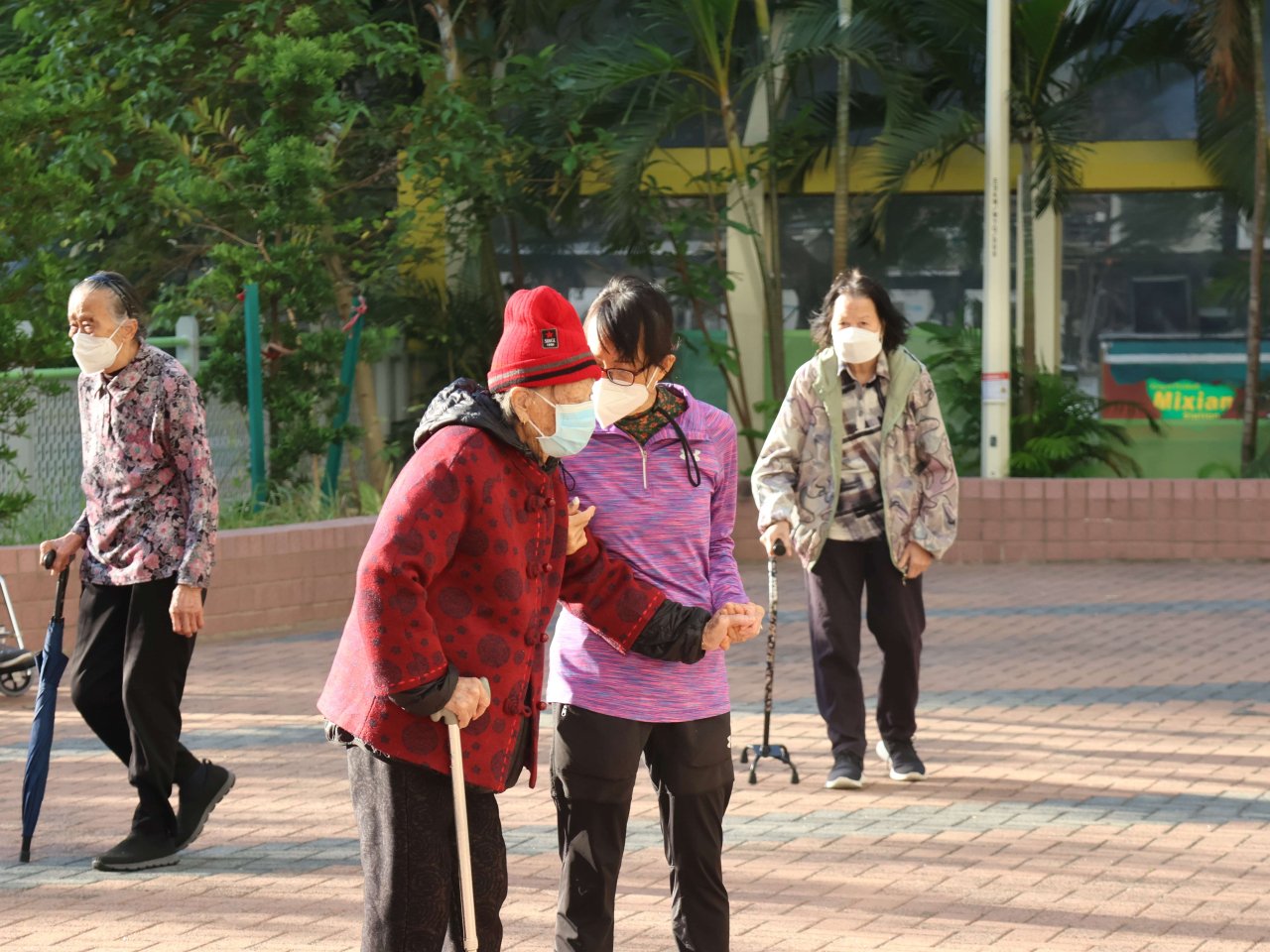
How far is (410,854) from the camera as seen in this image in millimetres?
3705

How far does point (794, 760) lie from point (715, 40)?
28.6 feet

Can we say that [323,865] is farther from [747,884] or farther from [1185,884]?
[1185,884]

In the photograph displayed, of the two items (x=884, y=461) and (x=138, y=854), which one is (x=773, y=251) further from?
(x=138, y=854)

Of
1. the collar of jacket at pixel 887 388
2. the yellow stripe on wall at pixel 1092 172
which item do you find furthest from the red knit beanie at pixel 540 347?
the yellow stripe on wall at pixel 1092 172

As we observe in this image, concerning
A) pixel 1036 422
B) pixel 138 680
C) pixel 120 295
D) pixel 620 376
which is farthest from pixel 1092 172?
pixel 620 376

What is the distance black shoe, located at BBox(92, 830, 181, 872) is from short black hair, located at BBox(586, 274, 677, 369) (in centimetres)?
269

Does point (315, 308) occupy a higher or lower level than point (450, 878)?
higher

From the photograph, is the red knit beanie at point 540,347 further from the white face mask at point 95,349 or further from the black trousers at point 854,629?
the black trousers at point 854,629

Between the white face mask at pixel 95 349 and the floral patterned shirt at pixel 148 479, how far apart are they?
0.21 ft

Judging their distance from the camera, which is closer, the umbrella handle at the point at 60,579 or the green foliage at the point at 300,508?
the umbrella handle at the point at 60,579

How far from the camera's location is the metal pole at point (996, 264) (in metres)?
14.4

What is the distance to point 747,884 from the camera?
19.4ft

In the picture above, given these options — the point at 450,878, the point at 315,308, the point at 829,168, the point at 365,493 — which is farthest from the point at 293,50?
the point at 450,878

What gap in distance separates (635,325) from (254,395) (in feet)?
28.6
